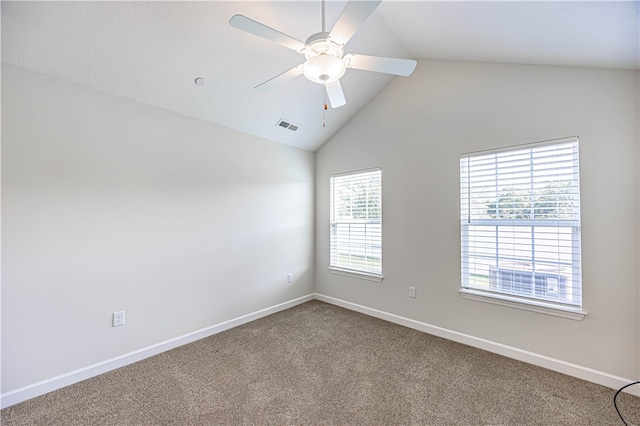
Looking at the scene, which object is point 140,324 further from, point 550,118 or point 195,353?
point 550,118

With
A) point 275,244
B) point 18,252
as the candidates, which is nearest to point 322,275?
point 275,244

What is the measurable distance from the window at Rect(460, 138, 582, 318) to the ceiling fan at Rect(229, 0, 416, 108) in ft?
5.12

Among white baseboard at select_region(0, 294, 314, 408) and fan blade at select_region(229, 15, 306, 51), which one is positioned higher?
fan blade at select_region(229, 15, 306, 51)

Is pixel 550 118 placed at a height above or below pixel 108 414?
above

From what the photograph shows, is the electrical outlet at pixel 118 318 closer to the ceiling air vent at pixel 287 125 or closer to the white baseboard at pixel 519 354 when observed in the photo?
the ceiling air vent at pixel 287 125

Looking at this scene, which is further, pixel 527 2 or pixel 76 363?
pixel 76 363

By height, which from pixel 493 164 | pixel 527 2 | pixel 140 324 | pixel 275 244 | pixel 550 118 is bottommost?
pixel 140 324

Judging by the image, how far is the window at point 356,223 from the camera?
3574 mm

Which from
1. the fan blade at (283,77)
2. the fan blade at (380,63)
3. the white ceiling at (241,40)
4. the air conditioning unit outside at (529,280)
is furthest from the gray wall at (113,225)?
the air conditioning unit outside at (529,280)

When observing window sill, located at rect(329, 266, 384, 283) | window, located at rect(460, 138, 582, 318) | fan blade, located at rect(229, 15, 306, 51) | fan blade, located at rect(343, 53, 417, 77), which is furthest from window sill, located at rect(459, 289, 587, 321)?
fan blade, located at rect(229, 15, 306, 51)

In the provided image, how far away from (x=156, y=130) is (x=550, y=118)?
3595 millimetres

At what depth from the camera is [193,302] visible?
287cm

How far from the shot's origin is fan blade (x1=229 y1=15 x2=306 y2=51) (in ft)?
4.47

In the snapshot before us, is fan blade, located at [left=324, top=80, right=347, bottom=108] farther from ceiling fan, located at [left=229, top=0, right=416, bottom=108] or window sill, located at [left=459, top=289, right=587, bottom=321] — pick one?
window sill, located at [left=459, top=289, right=587, bottom=321]
